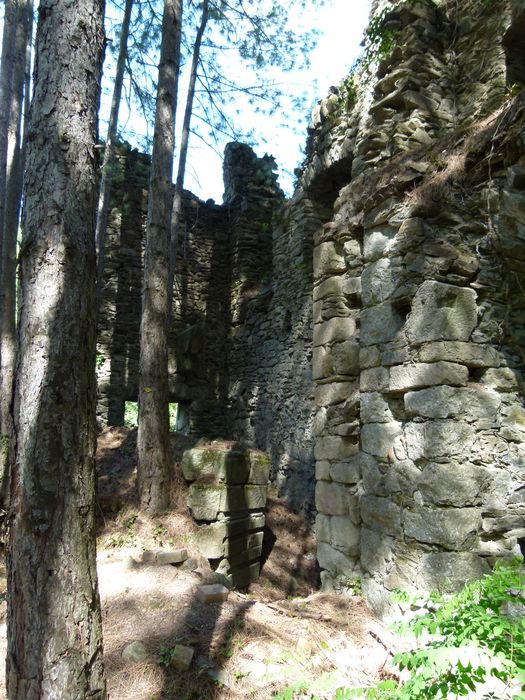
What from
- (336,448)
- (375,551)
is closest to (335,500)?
(336,448)

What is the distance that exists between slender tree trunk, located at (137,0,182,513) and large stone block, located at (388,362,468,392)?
360 centimetres

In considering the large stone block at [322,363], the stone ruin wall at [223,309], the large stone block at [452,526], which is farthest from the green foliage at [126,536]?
the stone ruin wall at [223,309]

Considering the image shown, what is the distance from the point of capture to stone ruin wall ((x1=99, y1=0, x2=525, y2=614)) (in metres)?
3.41

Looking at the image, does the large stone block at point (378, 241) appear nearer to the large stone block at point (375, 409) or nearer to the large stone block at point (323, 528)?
the large stone block at point (375, 409)

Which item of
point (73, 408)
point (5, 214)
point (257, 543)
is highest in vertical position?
point (5, 214)

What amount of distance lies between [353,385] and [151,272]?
10.9 feet

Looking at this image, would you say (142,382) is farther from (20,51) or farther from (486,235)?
(20,51)

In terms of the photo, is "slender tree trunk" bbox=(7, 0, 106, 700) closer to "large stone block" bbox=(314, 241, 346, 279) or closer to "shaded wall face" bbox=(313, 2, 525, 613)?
"shaded wall face" bbox=(313, 2, 525, 613)

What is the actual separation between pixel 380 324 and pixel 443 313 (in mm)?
Answer: 572

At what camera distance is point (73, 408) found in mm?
2355

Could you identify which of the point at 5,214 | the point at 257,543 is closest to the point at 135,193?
the point at 5,214

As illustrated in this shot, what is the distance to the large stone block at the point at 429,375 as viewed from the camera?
136 inches

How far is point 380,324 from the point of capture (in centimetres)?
400

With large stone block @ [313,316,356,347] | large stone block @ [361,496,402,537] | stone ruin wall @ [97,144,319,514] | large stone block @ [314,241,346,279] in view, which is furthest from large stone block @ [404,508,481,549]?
stone ruin wall @ [97,144,319,514]
